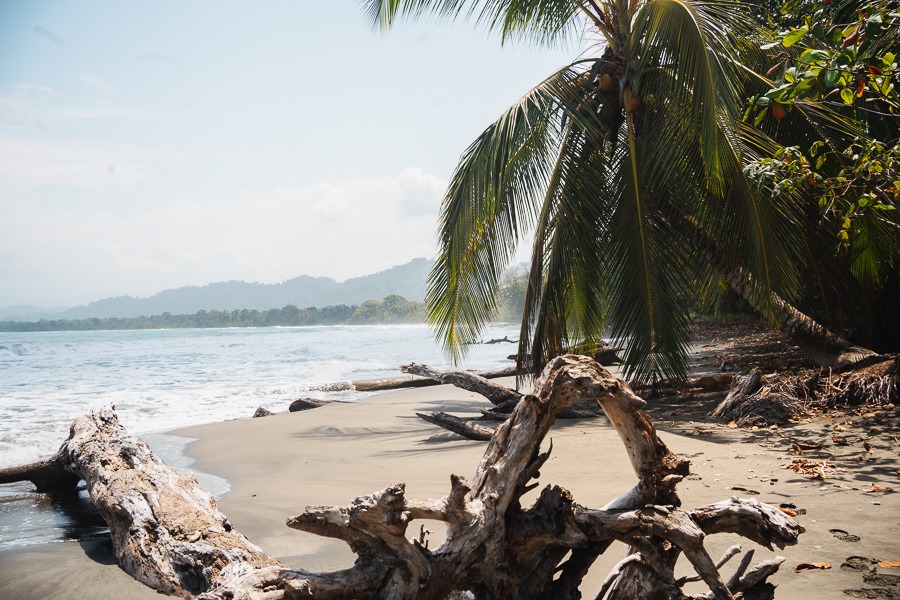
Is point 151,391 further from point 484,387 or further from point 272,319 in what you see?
point 272,319

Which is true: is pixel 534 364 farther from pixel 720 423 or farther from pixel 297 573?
pixel 297 573

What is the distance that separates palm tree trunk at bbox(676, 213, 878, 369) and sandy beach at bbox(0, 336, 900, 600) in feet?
4.53

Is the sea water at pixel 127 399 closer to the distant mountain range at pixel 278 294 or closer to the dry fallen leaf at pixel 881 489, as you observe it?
the dry fallen leaf at pixel 881 489

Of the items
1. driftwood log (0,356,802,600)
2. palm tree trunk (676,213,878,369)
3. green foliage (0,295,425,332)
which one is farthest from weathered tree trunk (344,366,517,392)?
green foliage (0,295,425,332)

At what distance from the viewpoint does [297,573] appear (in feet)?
6.85

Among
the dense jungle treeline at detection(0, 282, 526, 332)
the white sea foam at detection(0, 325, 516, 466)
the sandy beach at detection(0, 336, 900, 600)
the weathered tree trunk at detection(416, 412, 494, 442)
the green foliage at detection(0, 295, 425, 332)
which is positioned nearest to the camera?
the sandy beach at detection(0, 336, 900, 600)

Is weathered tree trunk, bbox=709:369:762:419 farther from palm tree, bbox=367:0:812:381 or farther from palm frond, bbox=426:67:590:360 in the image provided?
palm frond, bbox=426:67:590:360

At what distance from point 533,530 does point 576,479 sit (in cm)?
293

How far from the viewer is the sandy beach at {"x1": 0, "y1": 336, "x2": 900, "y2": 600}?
3.30 metres

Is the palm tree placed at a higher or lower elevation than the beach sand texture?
higher

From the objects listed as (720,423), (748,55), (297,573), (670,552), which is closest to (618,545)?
(670,552)

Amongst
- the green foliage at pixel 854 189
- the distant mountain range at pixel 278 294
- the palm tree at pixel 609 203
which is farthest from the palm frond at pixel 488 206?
the distant mountain range at pixel 278 294

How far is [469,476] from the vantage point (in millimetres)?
5324

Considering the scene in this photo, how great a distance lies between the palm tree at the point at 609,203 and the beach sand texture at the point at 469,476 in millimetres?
1440
